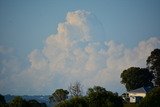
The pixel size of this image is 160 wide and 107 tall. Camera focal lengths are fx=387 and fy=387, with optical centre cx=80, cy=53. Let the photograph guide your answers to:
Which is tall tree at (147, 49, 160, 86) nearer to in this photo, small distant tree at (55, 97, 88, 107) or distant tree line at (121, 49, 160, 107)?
distant tree line at (121, 49, 160, 107)

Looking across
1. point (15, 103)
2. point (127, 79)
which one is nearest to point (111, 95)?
point (15, 103)

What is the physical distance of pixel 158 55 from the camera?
120 m

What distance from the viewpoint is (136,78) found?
381 ft

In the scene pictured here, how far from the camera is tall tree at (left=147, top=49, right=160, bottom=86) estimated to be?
388 ft

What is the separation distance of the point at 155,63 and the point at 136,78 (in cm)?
848

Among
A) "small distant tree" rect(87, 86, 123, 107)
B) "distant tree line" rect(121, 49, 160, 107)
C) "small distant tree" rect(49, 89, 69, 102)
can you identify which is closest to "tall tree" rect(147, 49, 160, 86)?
"distant tree line" rect(121, 49, 160, 107)

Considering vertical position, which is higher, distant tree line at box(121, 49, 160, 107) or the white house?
distant tree line at box(121, 49, 160, 107)

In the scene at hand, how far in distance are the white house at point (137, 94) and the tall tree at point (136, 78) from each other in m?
7.29

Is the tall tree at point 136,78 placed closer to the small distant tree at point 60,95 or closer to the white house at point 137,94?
the white house at point 137,94

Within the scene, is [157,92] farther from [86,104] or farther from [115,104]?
[86,104]

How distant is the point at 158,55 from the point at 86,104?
2264 inches

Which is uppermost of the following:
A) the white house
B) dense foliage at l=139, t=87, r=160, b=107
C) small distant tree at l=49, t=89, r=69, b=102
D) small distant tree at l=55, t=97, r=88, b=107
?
small distant tree at l=49, t=89, r=69, b=102

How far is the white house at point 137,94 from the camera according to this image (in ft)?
345

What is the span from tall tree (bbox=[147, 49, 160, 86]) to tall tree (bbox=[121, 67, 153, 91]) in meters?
2.14
